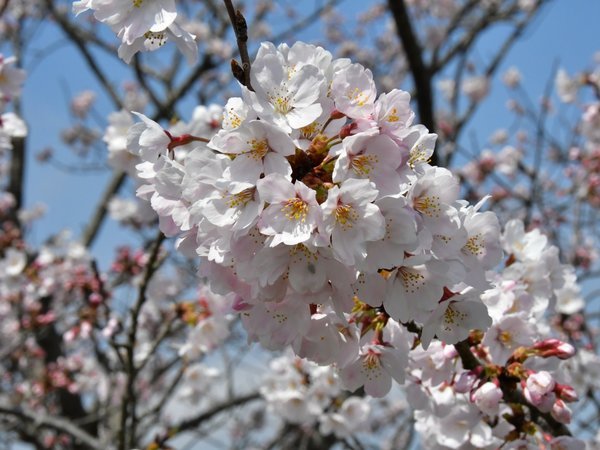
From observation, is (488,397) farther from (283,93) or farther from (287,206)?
(283,93)

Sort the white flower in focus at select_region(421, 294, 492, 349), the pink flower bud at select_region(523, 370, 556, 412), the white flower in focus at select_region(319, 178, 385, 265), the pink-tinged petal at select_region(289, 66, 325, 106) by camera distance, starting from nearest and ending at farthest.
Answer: the white flower in focus at select_region(319, 178, 385, 265) → the pink-tinged petal at select_region(289, 66, 325, 106) → the white flower in focus at select_region(421, 294, 492, 349) → the pink flower bud at select_region(523, 370, 556, 412)

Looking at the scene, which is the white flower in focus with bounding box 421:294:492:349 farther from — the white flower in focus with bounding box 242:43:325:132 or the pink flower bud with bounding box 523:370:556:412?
the white flower in focus with bounding box 242:43:325:132

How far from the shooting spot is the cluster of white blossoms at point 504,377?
1485 mm

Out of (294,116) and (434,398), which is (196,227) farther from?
(434,398)

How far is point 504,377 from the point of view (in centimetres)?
154

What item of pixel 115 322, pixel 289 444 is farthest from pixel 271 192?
pixel 289 444

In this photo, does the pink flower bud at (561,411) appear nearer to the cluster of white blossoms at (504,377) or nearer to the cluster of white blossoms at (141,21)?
the cluster of white blossoms at (504,377)

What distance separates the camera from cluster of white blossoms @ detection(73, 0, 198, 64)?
123cm

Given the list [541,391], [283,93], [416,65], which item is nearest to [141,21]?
[283,93]

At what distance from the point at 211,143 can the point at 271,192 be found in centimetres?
19

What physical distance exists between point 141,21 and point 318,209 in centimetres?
60

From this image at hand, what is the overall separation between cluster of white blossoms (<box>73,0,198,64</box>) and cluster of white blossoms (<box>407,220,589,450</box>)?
1.05 metres

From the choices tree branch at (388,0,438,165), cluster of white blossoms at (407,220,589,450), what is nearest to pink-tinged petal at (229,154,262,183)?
cluster of white blossoms at (407,220,589,450)

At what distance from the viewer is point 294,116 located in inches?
44.4
